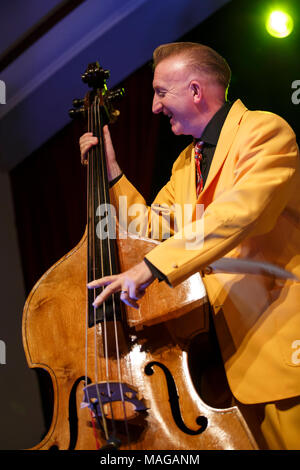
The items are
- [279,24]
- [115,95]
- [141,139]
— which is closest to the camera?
[115,95]

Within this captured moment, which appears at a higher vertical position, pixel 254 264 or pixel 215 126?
pixel 215 126

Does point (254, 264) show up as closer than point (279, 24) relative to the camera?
Yes

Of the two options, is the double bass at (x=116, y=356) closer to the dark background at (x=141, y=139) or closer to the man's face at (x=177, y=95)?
the man's face at (x=177, y=95)

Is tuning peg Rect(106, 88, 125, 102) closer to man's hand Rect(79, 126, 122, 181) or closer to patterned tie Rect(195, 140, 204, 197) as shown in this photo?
man's hand Rect(79, 126, 122, 181)

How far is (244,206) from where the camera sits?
48.6 inches

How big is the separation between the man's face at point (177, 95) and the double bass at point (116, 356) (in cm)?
42

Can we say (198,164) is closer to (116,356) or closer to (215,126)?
(215,126)

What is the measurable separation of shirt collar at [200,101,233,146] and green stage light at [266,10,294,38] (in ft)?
3.48

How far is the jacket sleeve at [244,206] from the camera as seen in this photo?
1.20m

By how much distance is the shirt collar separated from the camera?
1756mm

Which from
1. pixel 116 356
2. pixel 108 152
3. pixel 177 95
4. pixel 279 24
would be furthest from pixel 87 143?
pixel 279 24

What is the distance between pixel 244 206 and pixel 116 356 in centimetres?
49

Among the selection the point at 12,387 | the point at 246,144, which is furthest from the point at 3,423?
the point at 246,144

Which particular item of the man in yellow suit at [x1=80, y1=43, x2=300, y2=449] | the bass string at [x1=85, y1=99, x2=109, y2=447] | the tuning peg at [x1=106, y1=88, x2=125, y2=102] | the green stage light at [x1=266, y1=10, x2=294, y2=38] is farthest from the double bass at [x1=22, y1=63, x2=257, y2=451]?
the green stage light at [x1=266, y1=10, x2=294, y2=38]
